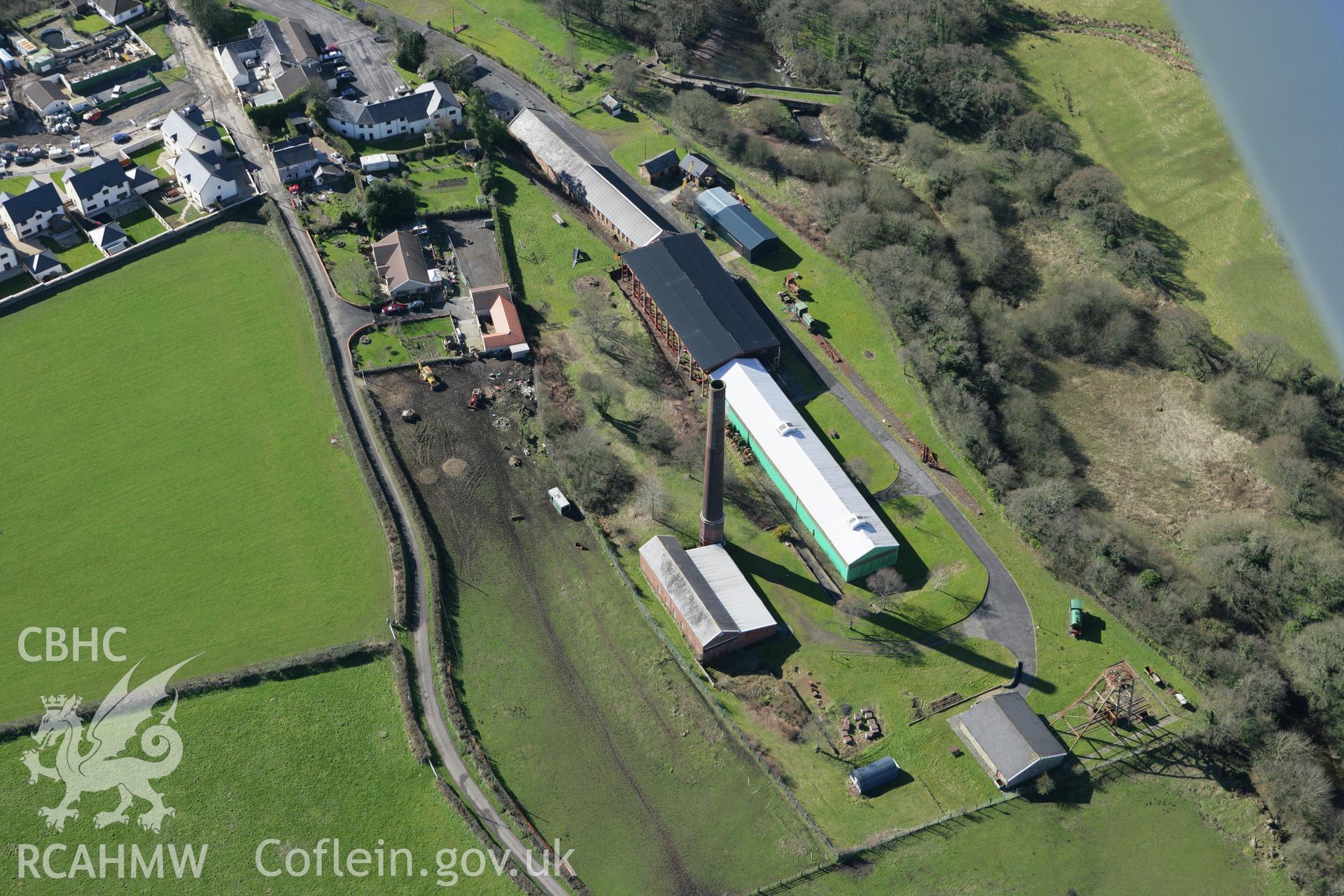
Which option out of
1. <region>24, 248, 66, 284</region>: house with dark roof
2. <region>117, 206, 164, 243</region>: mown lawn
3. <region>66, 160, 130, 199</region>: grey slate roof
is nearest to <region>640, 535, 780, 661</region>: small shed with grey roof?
<region>117, 206, 164, 243</region>: mown lawn

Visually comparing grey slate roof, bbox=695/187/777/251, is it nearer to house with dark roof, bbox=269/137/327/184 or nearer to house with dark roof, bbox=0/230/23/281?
house with dark roof, bbox=269/137/327/184

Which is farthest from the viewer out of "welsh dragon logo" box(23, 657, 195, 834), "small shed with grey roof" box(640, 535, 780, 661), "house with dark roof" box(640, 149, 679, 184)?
"house with dark roof" box(640, 149, 679, 184)

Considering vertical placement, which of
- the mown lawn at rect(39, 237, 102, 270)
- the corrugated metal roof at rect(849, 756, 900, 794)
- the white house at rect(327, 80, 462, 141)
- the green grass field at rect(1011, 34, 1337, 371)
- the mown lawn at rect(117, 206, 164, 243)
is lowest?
the mown lawn at rect(39, 237, 102, 270)

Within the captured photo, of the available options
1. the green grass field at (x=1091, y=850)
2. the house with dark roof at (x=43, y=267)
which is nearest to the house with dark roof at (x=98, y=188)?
the house with dark roof at (x=43, y=267)

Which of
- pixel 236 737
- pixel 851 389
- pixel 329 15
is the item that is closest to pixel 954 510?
pixel 851 389

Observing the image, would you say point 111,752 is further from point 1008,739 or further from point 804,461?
point 1008,739

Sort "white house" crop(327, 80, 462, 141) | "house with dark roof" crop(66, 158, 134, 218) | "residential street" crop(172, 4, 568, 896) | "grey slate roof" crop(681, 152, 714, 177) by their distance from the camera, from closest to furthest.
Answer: "residential street" crop(172, 4, 568, 896) < "house with dark roof" crop(66, 158, 134, 218) < "grey slate roof" crop(681, 152, 714, 177) < "white house" crop(327, 80, 462, 141)
